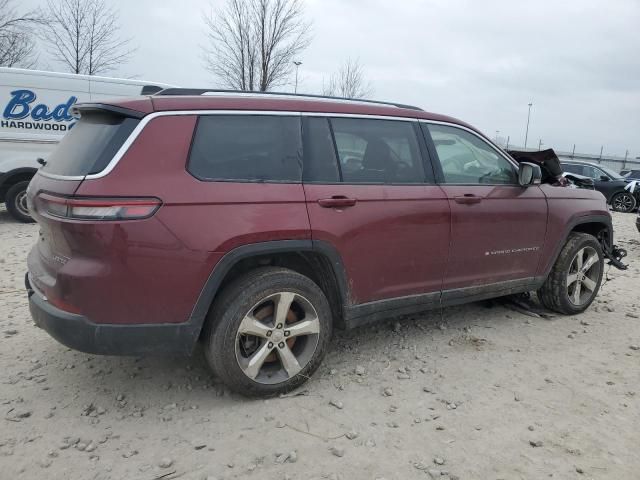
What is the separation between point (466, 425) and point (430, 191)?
1.58 metres

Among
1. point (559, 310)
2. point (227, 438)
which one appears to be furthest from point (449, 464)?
point (559, 310)

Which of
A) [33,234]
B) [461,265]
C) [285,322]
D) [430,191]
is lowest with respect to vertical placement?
[33,234]

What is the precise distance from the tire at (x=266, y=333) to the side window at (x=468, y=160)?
148 centimetres

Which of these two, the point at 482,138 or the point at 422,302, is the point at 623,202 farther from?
the point at 422,302

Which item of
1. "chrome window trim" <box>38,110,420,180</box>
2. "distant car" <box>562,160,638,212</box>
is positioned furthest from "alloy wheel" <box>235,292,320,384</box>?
"distant car" <box>562,160,638,212</box>

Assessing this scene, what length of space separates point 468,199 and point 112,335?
259cm

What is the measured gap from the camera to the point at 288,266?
3.31m

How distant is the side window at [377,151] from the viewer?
3.38 meters

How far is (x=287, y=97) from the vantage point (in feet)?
10.9

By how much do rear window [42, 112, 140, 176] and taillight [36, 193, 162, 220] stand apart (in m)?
0.18

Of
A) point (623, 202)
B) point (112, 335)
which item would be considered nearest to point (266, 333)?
point (112, 335)

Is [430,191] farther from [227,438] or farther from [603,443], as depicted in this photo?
[227,438]

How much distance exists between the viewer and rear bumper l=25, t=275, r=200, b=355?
265 centimetres

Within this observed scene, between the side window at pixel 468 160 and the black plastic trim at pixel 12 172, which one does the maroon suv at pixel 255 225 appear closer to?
the side window at pixel 468 160
